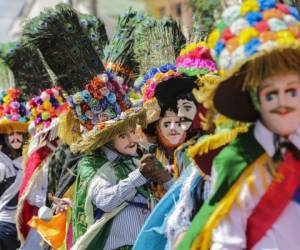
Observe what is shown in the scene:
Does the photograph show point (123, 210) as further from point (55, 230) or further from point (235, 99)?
point (235, 99)

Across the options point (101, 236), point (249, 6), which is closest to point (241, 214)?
point (249, 6)

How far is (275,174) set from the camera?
368cm

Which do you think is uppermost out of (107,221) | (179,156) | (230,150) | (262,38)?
(262,38)

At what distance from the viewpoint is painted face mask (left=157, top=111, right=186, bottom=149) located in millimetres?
6262

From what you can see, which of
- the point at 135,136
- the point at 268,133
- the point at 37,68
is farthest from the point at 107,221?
the point at 37,68

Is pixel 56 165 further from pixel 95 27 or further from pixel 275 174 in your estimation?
pixel 275 174

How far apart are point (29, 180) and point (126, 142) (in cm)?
259

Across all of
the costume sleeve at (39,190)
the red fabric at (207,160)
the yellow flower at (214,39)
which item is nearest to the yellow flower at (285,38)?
the yellow flower at (214,39)

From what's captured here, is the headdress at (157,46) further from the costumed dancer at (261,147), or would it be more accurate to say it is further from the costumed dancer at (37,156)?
the costumed dancer at (261,147)

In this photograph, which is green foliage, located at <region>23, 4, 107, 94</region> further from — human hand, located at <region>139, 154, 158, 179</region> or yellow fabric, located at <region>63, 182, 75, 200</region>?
human hand, located at <region>139, 154, 158, 179</region>

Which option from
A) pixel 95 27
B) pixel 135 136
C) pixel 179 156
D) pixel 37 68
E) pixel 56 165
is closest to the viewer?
pixel 179 156

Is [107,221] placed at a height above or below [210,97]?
below

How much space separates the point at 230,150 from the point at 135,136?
2464mm

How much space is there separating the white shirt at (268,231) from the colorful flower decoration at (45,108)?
17.2 feet
